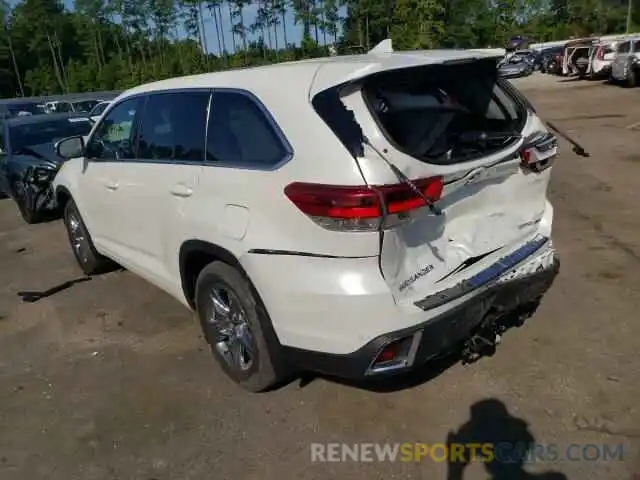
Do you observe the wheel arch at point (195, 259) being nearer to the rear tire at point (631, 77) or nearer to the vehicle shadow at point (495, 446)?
the vehicle shadow at point (495, 446)

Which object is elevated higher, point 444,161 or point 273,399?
point 444,161

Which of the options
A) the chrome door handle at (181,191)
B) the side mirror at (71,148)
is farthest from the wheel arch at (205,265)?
the side mirror at (71,148)

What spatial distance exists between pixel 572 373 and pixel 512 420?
1.95 ft

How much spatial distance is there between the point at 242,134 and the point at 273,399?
1487 millimetres

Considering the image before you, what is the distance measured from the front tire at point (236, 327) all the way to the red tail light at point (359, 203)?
25.6 inches

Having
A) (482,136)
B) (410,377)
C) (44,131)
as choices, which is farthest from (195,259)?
(44,131)

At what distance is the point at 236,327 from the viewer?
3322mm

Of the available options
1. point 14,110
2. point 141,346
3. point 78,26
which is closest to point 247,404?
point 141,346

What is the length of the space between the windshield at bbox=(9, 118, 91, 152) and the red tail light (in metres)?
7.83

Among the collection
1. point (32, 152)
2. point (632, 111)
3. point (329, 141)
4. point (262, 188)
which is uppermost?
point (329, 141)

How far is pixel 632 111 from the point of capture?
15508 millimetres

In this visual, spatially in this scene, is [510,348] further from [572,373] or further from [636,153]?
[636,153]

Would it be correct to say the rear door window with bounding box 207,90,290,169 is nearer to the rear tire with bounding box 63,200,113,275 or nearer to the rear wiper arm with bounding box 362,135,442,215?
the rear wiper arm with bounding box 362,135,442,215

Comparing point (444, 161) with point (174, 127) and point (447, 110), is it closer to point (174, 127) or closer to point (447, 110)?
point (447, 110)
